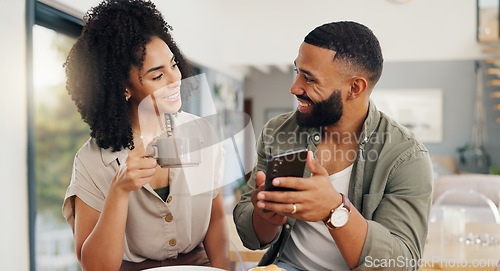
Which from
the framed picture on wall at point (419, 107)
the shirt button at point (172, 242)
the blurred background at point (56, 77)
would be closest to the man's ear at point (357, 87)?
the blurred background at point (56, 77)

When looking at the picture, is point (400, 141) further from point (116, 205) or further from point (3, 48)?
point (3, 48)

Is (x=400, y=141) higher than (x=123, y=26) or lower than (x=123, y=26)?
lower

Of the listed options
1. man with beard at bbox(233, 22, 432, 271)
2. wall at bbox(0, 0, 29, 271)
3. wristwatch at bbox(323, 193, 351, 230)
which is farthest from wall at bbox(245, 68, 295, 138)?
wristwatch at bbox(323, 193, 351, 230)

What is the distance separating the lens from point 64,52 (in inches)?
Answer: 64.7

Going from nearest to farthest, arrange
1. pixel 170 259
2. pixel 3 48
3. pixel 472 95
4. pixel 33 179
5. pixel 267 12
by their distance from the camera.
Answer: pixel 170 259 → pixel 3 48 → pixel 33 179 → pixel 267 12 → pixel 472 95

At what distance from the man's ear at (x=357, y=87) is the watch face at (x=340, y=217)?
23 cm

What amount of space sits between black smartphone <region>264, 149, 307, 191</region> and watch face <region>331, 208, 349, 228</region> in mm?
89

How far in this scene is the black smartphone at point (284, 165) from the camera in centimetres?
62

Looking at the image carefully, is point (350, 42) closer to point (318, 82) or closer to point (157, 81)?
point (318, 82)

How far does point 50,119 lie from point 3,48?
0.36 meters

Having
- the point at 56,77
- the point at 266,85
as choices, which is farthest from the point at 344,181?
the point at 266,85

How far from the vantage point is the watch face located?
67cm

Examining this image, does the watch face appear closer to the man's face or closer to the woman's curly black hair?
the man's face

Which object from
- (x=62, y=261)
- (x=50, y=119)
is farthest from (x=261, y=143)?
(x=62, y=261)
